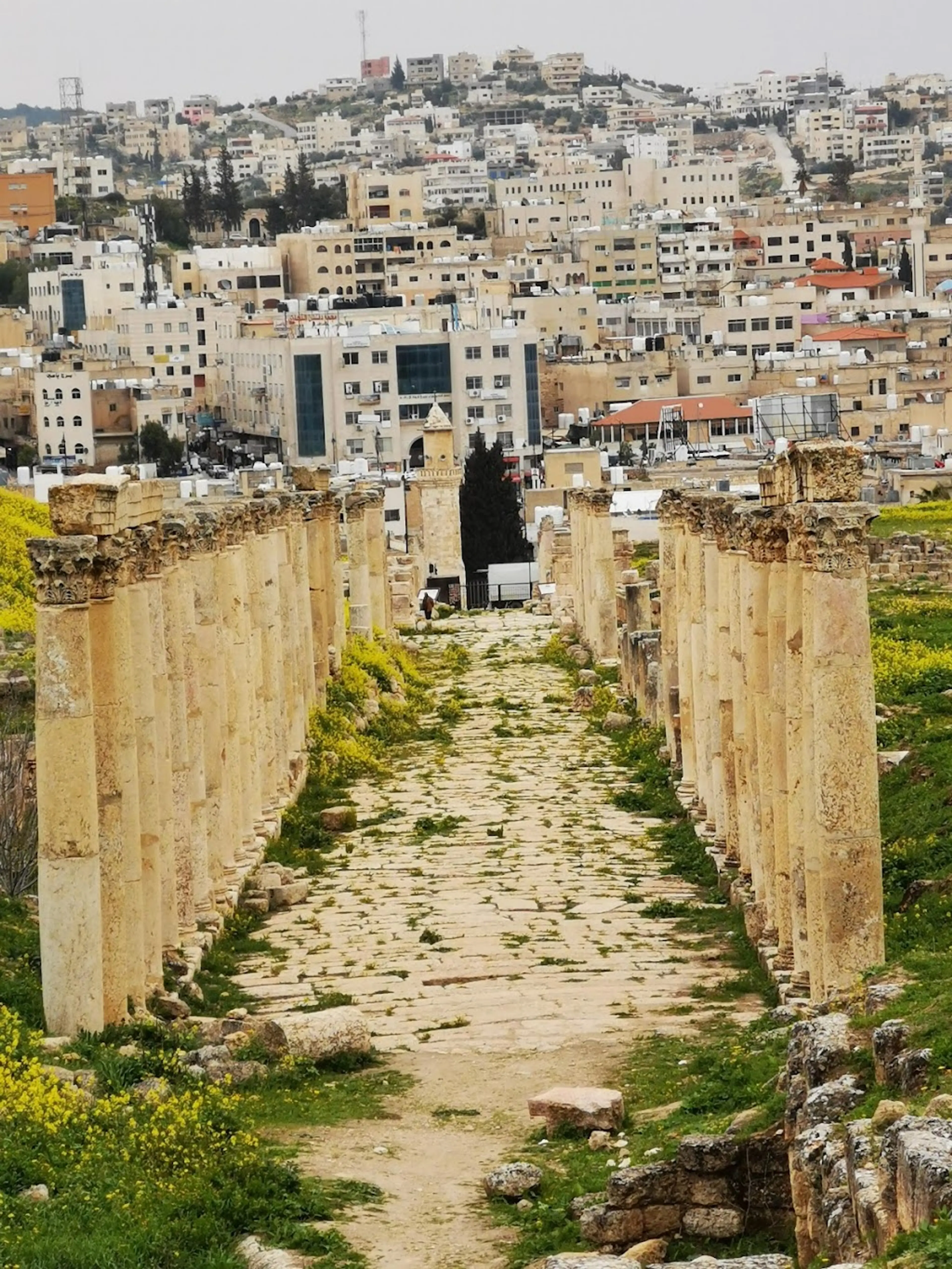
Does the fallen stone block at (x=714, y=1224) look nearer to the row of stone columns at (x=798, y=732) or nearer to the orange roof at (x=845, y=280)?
the row of stone columns at (x=798, y=732)

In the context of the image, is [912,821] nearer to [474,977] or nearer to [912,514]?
[474,977]

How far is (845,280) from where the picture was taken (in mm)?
168875

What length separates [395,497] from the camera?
95188mm

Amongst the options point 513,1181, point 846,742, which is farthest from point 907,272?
point 513,1181

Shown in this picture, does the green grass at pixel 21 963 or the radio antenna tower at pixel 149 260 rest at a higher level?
the radio antenna tower at pixel 149 260

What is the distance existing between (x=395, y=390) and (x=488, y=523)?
34.0 metres

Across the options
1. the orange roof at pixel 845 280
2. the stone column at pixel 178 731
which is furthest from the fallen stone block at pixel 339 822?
the orange roof at pixel 845 280

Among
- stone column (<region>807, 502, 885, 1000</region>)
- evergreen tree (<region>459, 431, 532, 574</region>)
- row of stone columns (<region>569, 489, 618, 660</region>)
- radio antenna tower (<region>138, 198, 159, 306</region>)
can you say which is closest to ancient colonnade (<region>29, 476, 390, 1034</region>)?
stone column (<region>807, 502, 885, 1000</region>)

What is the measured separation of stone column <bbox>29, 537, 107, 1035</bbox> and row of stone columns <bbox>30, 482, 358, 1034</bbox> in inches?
0.4

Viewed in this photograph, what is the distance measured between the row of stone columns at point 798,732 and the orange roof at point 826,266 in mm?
152576

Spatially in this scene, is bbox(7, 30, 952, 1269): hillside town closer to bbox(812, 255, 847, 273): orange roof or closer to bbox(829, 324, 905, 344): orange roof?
bbox(829, 324, 905, 344): orange roof

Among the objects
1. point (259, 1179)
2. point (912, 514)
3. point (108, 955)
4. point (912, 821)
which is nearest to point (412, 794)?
point (912, 821)

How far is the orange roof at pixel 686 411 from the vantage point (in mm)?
113625

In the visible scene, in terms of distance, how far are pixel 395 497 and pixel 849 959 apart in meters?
77.4
